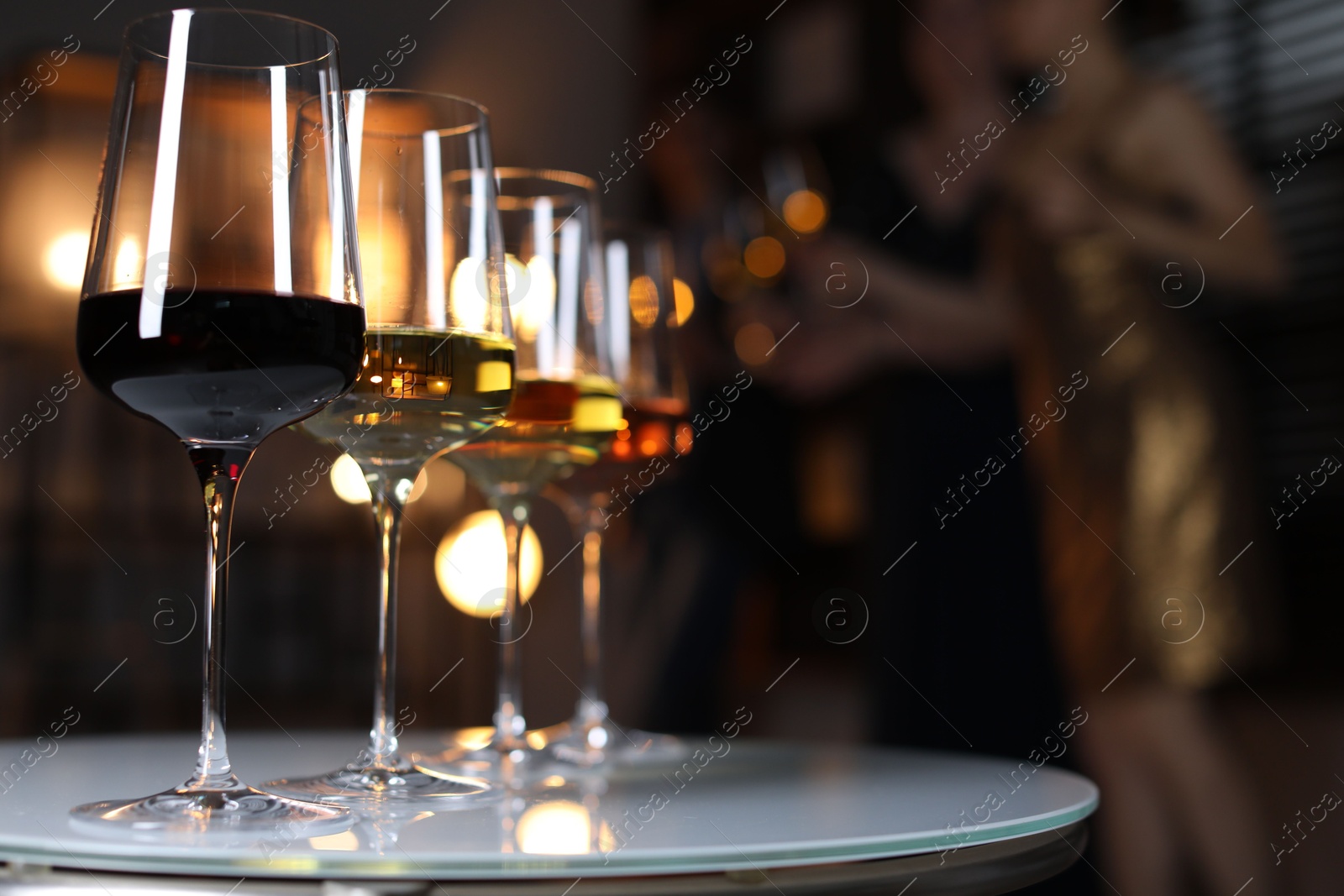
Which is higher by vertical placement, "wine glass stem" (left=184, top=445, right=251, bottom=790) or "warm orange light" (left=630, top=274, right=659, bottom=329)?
"warm orange light" (left=630, top=274, right=659, bottom=329)

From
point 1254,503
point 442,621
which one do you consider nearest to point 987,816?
point 1254,503

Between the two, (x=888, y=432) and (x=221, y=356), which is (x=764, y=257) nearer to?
(x=888, y=432)

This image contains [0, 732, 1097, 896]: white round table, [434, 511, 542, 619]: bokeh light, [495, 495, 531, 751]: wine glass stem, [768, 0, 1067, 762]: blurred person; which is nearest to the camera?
[0, 732, 1097, 896]: white round table

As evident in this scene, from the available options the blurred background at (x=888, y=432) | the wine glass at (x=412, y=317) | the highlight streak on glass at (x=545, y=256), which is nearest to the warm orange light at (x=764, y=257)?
the blurred background at (x=888, y=432)

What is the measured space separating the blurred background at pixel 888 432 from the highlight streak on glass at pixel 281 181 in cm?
48

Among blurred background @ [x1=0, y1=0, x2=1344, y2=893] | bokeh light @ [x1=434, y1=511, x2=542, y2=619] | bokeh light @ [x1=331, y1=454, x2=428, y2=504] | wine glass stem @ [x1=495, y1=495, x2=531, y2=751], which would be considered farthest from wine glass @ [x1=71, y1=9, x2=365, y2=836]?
bokeh light @ [x1=331, y1=454, x2=428, y2=504]

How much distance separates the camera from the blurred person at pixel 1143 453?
1779mm

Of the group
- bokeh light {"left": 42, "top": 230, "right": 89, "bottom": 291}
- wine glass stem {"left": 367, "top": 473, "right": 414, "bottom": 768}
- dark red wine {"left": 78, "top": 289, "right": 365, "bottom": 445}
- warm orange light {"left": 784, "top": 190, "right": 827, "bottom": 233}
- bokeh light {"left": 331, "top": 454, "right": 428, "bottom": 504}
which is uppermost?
bokeh light {"left": 42, "top": 230, "right": 89, "bottom": 291}

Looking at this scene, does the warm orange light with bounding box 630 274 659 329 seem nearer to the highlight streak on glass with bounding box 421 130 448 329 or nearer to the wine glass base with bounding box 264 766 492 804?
the highlight streak on glass with bounding box 421 130 448 329

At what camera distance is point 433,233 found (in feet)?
1.90

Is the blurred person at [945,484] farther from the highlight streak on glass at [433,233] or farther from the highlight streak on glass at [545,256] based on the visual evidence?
the highlight streak on glass at [433,233]

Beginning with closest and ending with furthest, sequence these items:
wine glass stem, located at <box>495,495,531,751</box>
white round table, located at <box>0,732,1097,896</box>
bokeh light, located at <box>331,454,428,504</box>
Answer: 1. white round table, located at <box>0,732,1097,896</box>
2. wine glass stem, located at <box>495,495,531,751</box>
3. bokeh light, located at <box>331,454,428,504</box>

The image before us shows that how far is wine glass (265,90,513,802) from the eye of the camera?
1.86ft

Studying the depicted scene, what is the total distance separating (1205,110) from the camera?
5.97 feet
